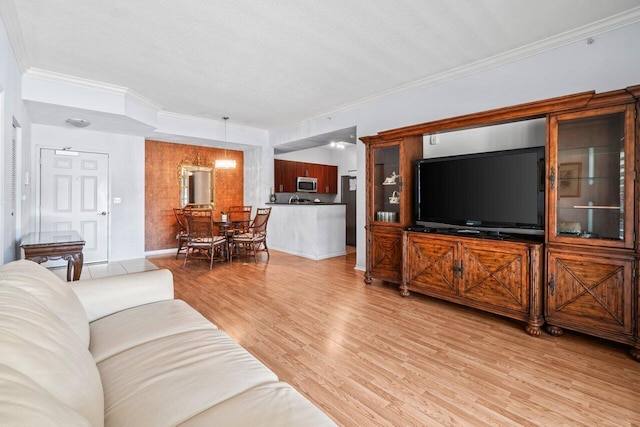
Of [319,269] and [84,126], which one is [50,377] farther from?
[84,126]

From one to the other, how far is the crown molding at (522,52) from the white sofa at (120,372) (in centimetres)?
388

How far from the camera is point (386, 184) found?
161 inches

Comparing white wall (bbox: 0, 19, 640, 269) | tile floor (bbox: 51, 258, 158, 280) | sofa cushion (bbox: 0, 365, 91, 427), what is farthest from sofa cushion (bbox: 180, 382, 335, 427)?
tile floor (bbox: 51, 258, 158, 280)

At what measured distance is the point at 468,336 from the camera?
2656 mm

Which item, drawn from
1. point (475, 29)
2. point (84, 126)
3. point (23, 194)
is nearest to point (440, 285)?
point (475, 29)

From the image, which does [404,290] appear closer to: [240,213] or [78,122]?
[240,213]

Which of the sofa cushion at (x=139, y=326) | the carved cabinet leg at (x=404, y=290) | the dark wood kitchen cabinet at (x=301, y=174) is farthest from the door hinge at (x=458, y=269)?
the dark wood kitchen cabinet at (x=301, y=174)

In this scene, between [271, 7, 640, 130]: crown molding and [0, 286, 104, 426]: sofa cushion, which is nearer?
[0, 286, 104, 426]: sofa cushion

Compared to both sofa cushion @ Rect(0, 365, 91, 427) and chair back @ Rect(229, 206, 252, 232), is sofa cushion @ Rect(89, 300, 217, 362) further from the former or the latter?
chair back @ Rect(229, 206, 252, 232)

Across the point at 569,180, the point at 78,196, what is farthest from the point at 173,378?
the point at 78,196

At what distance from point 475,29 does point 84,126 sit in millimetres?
5851

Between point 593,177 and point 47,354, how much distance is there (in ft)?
12.0

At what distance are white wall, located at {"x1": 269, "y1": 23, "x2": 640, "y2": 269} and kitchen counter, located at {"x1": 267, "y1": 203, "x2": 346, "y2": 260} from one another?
1.15 metres

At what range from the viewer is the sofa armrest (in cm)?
189
